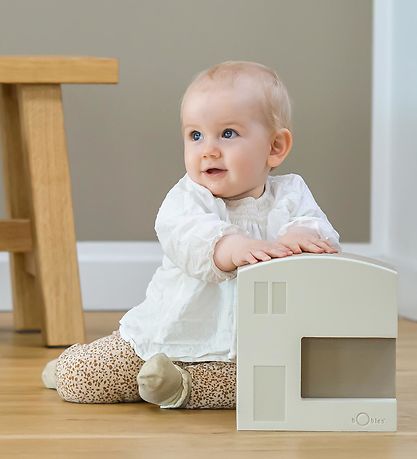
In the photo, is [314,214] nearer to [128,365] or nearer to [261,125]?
[261,125]

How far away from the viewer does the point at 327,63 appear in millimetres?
2287

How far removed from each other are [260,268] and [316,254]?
67mm

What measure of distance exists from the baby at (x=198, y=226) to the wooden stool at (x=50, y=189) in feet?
1.46

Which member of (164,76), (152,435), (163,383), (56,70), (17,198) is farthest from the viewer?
(164,76)

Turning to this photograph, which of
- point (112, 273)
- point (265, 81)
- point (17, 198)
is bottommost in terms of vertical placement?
point (112, 273)

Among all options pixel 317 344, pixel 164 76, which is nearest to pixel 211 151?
pixel 317 344

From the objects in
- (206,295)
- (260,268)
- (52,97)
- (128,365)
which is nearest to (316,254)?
(260,268)

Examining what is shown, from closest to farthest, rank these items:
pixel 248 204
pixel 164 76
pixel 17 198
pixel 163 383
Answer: pixel 163 383, pixel 248 204, pixel 17 198, pixel 164 76

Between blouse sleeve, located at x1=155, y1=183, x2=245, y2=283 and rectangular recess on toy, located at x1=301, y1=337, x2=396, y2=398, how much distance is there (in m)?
0.15

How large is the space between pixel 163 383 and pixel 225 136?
326 millimetres

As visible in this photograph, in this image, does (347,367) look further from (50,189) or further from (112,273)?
(112,273)

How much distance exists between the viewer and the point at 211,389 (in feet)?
4.23

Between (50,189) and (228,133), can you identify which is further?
(50,189)

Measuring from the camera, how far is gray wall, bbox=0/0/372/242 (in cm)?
225
